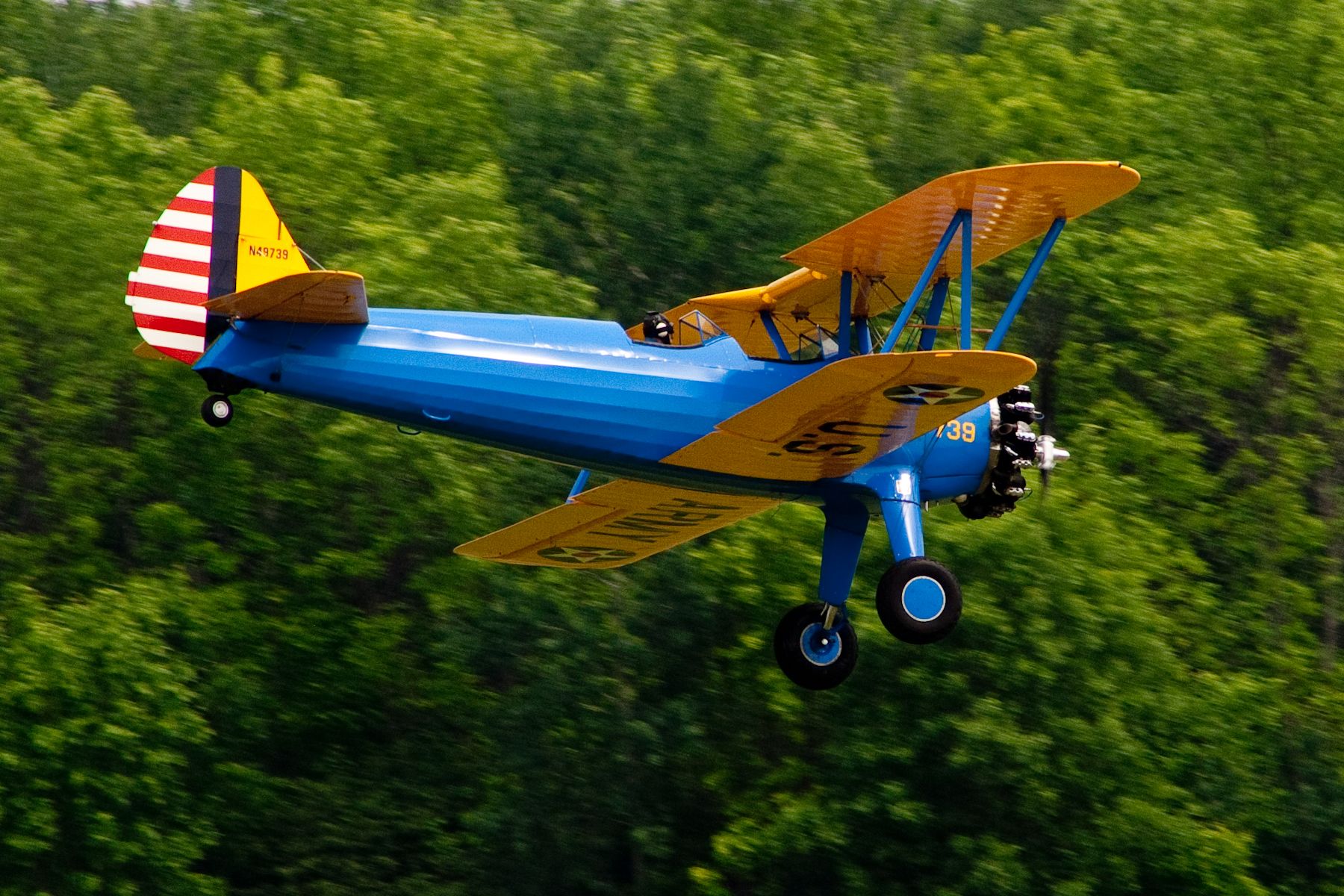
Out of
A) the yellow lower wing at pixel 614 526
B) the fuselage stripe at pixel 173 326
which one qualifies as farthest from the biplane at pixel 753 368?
the yellow lower wing at pixel 614 526

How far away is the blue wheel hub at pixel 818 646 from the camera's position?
632 inches

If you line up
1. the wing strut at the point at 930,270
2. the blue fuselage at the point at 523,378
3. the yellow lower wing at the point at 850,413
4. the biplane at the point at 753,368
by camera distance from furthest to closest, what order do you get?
the wing strut at the point at 930,270, the blue fuselage at the point at 523,378, the biplane at the point at 753,368, the yellow lower wing at the point at 850,413

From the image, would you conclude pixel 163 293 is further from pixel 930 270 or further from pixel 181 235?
pixel 930 270

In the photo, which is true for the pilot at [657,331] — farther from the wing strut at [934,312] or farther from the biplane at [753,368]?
the wing strut at [934,312]

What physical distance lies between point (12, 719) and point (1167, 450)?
48.9 ft

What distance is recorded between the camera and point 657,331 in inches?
597

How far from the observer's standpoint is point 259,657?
88.4 feet

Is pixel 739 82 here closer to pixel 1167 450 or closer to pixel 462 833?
pixel 1167 450

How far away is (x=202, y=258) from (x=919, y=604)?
17.9 feet

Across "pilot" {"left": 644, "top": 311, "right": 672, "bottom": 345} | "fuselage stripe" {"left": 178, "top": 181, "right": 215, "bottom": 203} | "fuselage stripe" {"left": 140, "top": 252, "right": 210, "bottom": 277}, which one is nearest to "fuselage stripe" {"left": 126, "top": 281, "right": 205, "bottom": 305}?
"fuselage stripe" {"left": 140, "top": 252, "right": 210, "bottom": 277}

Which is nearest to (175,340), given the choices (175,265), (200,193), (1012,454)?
(175,265)

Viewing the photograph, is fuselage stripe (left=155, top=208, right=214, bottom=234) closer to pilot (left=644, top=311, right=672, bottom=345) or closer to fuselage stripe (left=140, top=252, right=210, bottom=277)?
fuselage stripe (left=140, top=252, right=210, bottom=277)

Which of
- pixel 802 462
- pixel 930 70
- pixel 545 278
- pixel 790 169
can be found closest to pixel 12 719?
pixel 545 278

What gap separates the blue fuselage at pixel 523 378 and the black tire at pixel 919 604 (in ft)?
4.91
